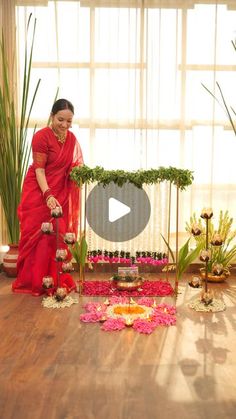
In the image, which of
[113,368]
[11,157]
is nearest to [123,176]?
[11,157]

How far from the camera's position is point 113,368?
2426mm

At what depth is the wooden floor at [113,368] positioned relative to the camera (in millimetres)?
2016

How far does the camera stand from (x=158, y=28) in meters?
4.50

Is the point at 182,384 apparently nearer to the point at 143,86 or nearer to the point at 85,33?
the point at 143,86

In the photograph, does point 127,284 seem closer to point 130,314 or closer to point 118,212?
point 130,314

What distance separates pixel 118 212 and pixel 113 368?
1.93 m

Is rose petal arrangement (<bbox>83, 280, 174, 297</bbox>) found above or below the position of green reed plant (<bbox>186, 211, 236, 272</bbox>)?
below

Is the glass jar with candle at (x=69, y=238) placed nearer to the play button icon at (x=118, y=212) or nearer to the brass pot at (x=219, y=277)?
the play button icon at (x=118, y=212)

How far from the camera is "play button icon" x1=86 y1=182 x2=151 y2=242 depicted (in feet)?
13.6

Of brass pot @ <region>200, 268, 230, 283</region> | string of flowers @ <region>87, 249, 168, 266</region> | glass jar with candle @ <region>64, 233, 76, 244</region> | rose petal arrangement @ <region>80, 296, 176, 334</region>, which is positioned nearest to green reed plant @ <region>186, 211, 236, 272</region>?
brass pot @ <region>200, 268, 230, 283</region>

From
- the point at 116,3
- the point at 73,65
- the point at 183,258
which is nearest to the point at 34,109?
the point at 73,65

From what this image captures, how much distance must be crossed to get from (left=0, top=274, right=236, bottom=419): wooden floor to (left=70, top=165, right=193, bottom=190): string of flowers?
950mm

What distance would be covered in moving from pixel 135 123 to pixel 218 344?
Answer: 7.96ft

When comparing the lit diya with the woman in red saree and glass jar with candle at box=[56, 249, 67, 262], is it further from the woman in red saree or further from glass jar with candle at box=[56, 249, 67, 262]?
the woman in red saree
